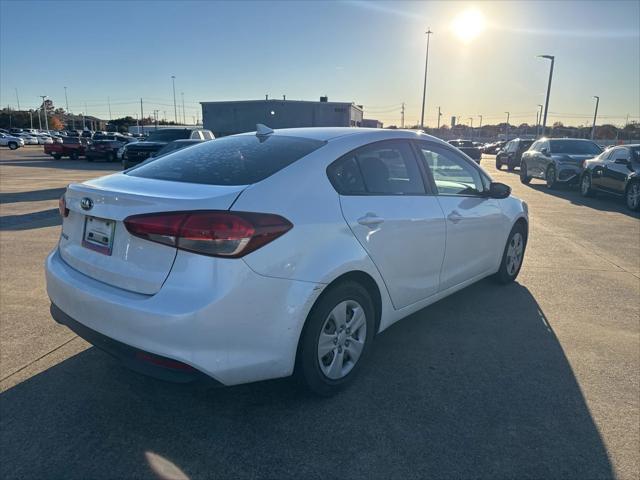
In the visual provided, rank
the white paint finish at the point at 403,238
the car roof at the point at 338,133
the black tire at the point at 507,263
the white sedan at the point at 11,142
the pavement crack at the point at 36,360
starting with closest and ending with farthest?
the white paint finish at the point at 403,238 < the pavement crack at the point at 36,360 < the car roof at the point at 338,133 < the black tire at the point at 507,263 < the white sedan at the point at 11,142

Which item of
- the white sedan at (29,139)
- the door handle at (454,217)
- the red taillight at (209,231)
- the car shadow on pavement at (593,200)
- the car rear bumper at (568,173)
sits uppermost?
the red taillight at (209,231)

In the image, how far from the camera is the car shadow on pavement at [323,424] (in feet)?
7.72

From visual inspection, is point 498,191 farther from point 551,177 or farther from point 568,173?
point 551,177

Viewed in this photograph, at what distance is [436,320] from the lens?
4.23m

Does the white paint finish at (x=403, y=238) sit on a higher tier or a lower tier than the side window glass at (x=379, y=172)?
lower

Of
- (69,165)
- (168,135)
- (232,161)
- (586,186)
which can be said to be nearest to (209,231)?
(232,161)

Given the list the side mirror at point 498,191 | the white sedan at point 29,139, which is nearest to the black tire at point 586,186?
the side mirror at point 498,191

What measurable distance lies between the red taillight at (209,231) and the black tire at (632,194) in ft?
36.9

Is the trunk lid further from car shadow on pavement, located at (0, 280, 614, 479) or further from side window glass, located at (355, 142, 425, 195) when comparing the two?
side window glass, located at (355, 142, 425, 195)

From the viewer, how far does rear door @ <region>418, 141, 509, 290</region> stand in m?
3.80

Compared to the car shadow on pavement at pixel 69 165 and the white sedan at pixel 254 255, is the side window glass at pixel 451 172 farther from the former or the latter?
the car shadow on pavement at pixel 69 165

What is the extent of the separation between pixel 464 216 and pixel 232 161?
Answer: 6.76ft

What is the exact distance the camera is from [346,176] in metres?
2.98

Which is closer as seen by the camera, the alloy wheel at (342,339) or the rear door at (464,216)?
the alloy wheel at (342,339)
